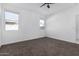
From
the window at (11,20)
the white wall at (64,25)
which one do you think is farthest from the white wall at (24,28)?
the white wall at (64,25)

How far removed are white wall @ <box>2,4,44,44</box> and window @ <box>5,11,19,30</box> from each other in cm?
25

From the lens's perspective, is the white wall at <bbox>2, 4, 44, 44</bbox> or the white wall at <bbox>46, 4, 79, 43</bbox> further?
the white wall at <bbox>46, 4, 79, 43</bbox>

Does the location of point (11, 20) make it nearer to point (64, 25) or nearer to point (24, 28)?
point (24, 28)

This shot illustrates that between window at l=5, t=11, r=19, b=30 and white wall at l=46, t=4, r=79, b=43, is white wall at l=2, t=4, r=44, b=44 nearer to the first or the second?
window at l=5, t=11, r=19, b=30

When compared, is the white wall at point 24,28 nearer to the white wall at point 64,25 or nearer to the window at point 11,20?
the window at point 11,20

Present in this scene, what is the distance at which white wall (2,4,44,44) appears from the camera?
15.8 feet

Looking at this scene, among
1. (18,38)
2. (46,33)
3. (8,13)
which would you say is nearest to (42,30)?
(46,33)

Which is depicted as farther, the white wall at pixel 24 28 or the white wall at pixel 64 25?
the white wall at pixel 64 25

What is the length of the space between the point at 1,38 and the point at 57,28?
A: 4.54 meters

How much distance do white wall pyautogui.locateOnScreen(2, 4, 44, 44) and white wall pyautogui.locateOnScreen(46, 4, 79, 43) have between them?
4.24 feet

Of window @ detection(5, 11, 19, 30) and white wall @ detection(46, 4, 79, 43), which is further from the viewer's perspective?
white wall @ detection(46, 4, 79, 43)

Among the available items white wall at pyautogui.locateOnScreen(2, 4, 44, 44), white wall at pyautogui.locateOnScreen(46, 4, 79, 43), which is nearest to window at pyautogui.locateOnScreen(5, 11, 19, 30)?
white wall at pyautogui.locateOnScreen(2, 4, 44, 44)

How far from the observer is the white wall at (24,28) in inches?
190

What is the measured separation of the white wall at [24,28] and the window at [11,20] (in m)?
0.25
